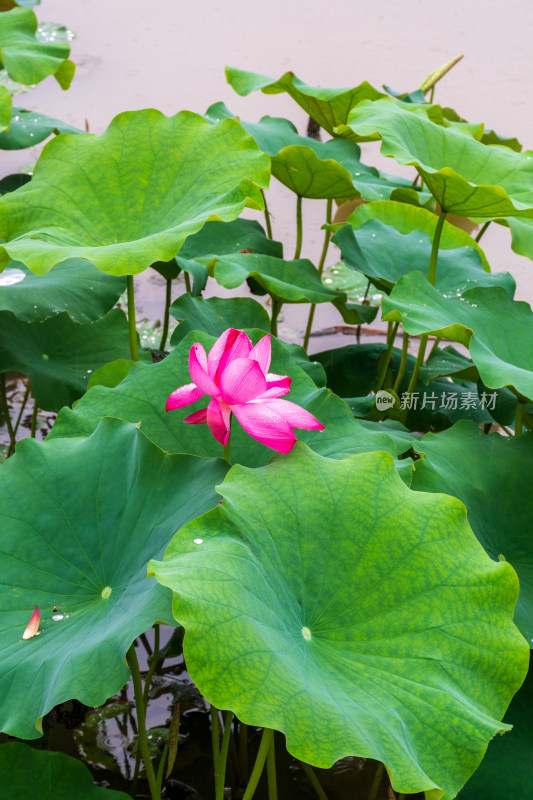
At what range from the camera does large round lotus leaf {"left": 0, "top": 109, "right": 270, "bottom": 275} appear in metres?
1.29

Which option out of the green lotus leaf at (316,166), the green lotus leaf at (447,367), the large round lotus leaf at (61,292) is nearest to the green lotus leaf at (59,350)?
the large round lotus leaf at (61,292)

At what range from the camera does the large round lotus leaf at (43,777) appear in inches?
38.1

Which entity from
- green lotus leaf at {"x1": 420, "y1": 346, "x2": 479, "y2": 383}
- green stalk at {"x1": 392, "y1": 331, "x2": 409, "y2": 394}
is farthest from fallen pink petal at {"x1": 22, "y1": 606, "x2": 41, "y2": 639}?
green stalk at {"x1": 392, "y1": 331, "x2": 409, "y2": 394}

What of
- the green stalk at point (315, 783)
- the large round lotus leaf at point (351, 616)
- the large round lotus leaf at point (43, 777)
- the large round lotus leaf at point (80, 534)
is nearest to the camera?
the large round lotus leaf at point (351, 616)

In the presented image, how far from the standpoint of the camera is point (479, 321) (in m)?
1.32

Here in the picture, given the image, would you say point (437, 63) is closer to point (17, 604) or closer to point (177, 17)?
point (177, 17)

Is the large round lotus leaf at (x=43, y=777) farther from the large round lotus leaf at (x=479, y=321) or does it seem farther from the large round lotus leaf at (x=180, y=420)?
the large round lotus leaf at (x=479, y=321)

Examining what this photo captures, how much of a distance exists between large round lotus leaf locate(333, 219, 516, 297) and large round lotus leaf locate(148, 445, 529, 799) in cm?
75

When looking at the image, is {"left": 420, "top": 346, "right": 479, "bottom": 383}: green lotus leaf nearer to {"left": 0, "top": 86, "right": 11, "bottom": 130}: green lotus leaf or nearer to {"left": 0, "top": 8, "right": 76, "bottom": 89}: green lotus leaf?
{"left": 0, "top": 86, "right": 11, "bottom": 130}: green lotus leaf

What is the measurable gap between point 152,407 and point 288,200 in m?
2.15

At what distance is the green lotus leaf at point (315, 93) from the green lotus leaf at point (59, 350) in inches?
28.5

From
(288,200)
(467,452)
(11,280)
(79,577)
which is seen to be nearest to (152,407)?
(79,577)

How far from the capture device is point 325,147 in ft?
6.41
